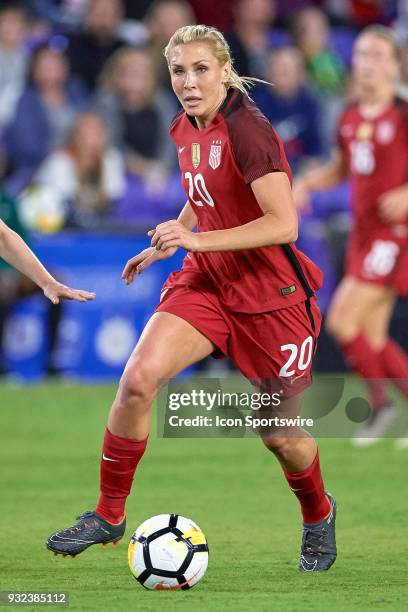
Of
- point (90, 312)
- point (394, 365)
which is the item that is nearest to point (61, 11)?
point (90, 312)

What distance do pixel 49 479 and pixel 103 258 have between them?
4.23 metres

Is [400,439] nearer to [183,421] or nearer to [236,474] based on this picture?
[236,474]

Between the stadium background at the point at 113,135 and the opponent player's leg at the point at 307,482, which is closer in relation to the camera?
the opponent player's leg at the point at 307,482

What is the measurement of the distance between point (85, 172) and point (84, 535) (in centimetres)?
779

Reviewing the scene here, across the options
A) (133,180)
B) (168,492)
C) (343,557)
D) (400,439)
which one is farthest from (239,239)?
(133,180)

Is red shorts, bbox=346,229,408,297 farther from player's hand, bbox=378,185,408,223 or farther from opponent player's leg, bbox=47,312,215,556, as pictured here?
opponent player's leg, bbox=47,312,215,556

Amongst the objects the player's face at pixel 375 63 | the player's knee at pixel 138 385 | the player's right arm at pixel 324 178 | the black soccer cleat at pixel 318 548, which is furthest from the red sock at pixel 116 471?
the player's face at pixel 375 63

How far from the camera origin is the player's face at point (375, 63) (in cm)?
897

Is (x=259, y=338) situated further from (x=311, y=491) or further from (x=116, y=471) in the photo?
(x=116, y=471)

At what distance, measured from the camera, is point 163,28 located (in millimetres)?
14258

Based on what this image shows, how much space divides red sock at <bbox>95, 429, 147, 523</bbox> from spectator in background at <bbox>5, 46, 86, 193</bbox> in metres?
7.75

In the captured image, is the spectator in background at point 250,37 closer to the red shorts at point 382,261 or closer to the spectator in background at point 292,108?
the spectator in background at point 292,108

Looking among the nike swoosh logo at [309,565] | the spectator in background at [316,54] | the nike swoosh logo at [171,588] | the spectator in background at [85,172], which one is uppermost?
the nike swoosh logo at [171,588]

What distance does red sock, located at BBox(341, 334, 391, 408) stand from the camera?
9.21 m
